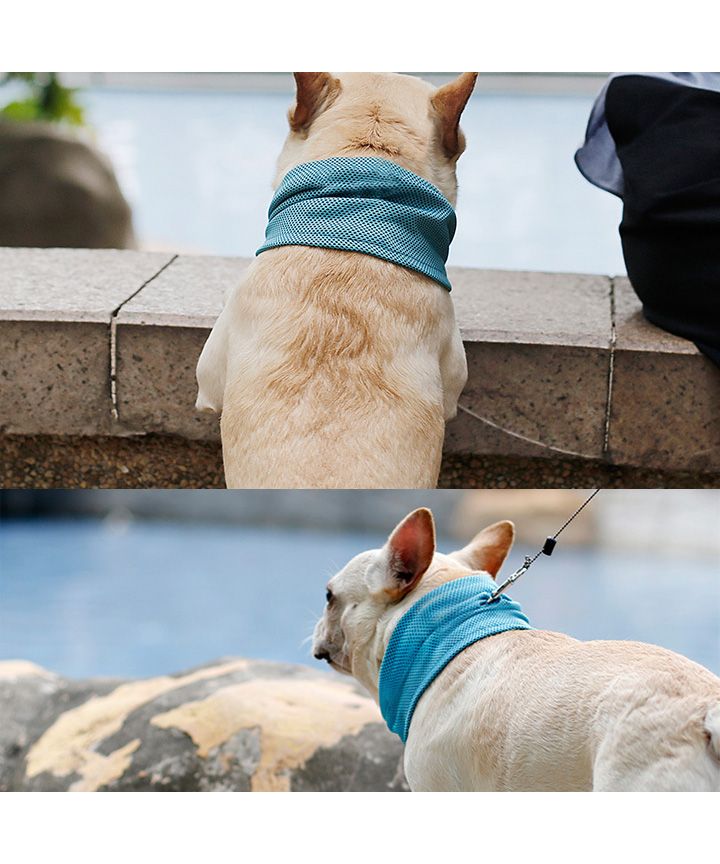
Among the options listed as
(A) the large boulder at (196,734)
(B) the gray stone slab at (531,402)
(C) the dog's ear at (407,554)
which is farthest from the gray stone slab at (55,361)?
(C) the dog's ear at (407,554)

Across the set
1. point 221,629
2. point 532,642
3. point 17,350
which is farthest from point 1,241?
point 532,642

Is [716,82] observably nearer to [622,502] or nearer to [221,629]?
[622,502]

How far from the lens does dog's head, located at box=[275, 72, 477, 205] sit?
1.99 metres

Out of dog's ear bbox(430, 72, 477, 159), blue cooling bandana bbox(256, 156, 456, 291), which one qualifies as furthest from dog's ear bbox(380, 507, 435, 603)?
dog's ear bbox(430, 72, 477, 159)

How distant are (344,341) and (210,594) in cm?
67

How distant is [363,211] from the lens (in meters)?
1.89

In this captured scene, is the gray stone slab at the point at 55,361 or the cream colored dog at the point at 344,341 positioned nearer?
the cream colored dog at the point at 344,341

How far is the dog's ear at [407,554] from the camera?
1.52m

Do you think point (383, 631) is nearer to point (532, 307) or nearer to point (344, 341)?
point (344, 341)

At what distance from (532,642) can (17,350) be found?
1.47 metres

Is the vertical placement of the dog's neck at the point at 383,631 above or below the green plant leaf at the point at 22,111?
below

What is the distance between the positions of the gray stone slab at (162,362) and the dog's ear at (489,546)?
3.00 ft

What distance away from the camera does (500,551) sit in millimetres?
1707

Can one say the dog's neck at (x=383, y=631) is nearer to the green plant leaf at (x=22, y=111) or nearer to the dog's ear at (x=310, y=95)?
the dog's ear at (x=310, y=95)
